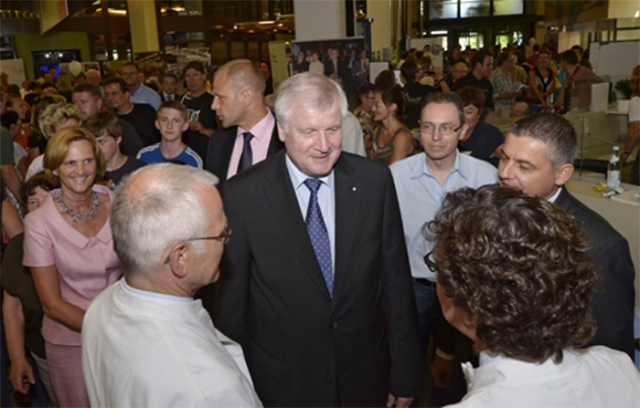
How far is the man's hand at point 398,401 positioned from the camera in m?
2.33

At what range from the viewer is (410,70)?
700 centimetres

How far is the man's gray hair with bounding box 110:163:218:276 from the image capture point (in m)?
1.38

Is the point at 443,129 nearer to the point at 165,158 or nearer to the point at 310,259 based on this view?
the point at 310,259

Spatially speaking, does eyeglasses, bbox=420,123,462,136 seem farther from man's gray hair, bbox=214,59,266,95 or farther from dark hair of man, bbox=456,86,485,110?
dark hair of man, bbox=456,86,485,110

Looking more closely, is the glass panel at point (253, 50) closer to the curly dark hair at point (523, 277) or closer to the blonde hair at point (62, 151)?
the blonde hair at point (62, 151)

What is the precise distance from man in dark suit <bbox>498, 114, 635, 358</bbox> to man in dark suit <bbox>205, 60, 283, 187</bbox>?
4.92 ft

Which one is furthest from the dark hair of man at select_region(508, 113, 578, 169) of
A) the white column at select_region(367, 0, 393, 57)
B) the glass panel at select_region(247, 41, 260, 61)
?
the glass panel at select_region(247, 41, 260, 61)

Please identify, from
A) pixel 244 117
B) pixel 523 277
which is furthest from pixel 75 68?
pixel 523 277

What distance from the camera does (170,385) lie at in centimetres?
125

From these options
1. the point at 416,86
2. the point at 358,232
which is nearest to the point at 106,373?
the point at 358,232

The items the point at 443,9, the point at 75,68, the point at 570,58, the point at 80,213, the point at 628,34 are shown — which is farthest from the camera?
the point at 443,9

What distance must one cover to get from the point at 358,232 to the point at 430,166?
3.05 ft

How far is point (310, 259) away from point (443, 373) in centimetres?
169

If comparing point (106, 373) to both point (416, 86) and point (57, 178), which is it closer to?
point (57, 178)
